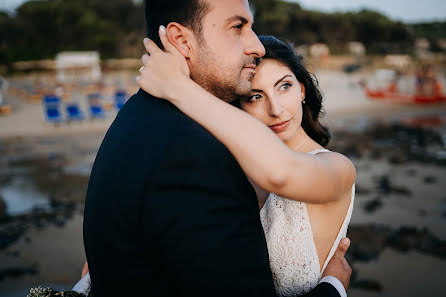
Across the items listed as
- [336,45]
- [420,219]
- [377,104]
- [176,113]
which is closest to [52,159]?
[420,219]

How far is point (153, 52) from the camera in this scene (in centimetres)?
175

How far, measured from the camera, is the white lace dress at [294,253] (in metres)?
1.97

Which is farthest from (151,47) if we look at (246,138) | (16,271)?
(16,271)

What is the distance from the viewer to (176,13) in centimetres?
167

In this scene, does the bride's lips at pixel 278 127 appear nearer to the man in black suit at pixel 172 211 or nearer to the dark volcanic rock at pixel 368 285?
the man in black suit at pixel 172 211

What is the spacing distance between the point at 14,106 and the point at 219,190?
24.7m

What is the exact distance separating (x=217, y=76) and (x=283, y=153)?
527 mm

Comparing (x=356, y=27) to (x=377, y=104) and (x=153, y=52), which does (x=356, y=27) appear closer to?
(x=377, y=104)

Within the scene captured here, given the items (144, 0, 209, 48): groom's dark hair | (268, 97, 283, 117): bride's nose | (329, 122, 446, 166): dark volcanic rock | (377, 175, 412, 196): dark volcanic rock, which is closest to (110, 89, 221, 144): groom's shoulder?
(144, 0, 209, 48): groom's dark hair

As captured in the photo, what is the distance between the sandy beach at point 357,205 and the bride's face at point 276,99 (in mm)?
3103

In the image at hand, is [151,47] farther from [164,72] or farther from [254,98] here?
[254,98]

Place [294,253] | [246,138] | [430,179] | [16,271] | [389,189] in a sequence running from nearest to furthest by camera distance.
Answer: [246,138]
[294,253]
[16,271]
[389,189]
[430,179]

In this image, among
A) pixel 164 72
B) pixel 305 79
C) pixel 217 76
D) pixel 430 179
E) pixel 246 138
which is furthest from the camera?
pixel 430 179

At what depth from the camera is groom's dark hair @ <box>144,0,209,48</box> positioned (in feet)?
5.33
